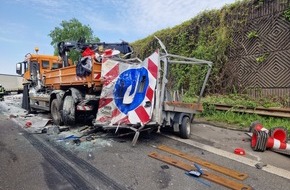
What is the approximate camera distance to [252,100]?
28.0 feet

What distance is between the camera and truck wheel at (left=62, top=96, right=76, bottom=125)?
7.15 metres

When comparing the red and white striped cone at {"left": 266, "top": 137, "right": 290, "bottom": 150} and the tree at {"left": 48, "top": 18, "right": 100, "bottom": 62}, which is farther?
the tree at {"left": 48, "top": 18, "right": 100, "bottom": 62}

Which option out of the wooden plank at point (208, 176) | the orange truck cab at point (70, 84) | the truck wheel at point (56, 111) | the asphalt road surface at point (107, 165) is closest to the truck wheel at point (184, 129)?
the asphalt road surface at point (107, 165)

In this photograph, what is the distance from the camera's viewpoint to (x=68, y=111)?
23.7ft

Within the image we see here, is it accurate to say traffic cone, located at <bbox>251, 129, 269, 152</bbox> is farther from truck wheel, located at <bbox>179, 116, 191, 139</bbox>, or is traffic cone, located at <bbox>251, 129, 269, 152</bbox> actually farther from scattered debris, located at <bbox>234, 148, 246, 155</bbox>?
truck wheel, located at <bbox>179, 116, 191, 139</bbox>

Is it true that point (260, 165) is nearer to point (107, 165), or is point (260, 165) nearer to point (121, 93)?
point (107, 165)

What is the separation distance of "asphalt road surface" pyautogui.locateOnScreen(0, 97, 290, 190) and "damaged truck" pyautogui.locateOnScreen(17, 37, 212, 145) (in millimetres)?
489

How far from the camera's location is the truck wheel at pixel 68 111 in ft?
23.5

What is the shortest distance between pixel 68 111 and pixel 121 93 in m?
2.07

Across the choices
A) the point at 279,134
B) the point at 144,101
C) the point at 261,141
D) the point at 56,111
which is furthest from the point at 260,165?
the point at 56,111

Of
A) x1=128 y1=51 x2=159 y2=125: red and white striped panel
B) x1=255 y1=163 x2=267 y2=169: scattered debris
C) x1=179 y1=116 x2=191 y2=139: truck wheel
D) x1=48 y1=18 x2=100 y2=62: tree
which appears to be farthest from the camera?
x1=48 y1=18 x2=100 y2=62: tree

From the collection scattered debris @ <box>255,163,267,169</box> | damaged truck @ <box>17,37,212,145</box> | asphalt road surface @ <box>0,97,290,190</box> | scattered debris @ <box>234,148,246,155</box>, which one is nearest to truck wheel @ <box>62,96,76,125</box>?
damaged truck @ <box>17,37,212,145</box>

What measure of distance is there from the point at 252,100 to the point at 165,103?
14.3ft

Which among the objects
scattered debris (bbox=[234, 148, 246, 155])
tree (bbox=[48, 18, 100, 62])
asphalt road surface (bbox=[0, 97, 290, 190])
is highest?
tree (bbox=[48, 18, 100, 62])
